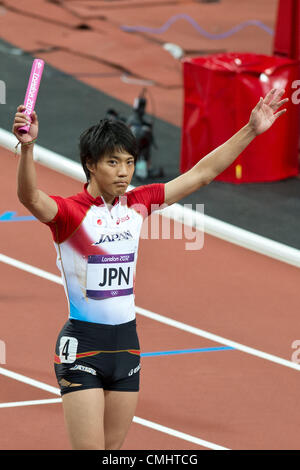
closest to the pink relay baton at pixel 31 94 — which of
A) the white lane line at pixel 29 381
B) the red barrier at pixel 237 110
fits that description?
the white lane line at pixel 29 381

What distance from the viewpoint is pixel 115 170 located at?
4781mm

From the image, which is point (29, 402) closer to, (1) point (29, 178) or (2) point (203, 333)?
(2) point (203, 333)

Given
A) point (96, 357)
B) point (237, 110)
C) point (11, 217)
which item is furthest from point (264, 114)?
point (237, 110)

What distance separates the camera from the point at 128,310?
503 cm

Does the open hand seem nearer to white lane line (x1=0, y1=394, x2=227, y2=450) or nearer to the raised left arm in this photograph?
the raised left arm

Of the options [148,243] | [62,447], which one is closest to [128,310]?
[62,447]

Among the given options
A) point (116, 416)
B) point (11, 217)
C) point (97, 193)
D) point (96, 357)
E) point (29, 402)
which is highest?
point (97, 193)

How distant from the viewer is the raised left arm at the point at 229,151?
16.5 ft

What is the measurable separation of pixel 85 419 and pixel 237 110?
678 centimetres

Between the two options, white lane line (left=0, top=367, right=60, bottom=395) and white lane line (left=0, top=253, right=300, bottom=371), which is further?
white lane line (left=0, top=253, right=300, bottom=371)

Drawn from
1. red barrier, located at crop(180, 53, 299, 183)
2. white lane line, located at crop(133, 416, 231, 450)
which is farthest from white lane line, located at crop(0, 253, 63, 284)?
red barrier, located at crop(180, 53, 299, 183)

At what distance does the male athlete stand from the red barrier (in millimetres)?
5979

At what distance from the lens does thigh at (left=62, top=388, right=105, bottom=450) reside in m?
4.71
